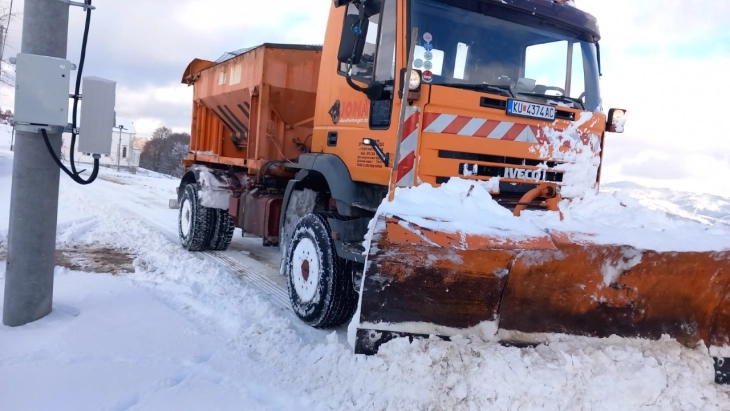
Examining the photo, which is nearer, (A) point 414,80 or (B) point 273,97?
(A) point 414,80

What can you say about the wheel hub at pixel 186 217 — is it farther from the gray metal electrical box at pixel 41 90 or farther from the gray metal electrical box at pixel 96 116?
the gray metal electrical box at pixel 41 90

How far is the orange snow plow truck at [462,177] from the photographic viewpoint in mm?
3211

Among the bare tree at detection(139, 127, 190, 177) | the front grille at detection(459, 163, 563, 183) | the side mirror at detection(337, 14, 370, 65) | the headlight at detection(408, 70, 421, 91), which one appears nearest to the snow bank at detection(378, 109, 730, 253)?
the front grille at detection(459, 163, 563, 183)

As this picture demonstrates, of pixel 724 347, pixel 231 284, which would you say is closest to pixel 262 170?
pixel 231 284

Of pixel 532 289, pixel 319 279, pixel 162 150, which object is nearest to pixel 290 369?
pixel 319 279

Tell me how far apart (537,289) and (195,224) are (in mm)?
5468

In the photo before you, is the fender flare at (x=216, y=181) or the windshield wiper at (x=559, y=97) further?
the fender flare at (x=216, y=181)

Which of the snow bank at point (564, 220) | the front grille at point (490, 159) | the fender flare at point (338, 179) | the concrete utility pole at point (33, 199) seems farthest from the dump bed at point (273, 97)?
the snow bank at point (564, 220)

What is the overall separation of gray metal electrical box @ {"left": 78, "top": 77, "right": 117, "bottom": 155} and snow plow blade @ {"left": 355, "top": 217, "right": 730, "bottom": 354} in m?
2.30

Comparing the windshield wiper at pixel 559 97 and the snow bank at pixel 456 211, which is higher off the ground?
the windshield wiper at pixel 559 97

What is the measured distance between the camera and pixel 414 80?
3674mm

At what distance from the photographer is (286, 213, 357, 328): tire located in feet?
14.2

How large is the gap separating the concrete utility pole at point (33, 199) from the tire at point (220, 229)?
3708mm

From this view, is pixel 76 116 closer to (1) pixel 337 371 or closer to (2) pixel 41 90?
(2) pixel 41 90
